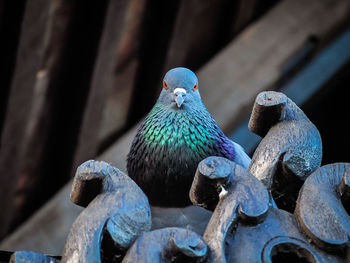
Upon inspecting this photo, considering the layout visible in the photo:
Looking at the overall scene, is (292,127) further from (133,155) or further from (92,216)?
(92,216)

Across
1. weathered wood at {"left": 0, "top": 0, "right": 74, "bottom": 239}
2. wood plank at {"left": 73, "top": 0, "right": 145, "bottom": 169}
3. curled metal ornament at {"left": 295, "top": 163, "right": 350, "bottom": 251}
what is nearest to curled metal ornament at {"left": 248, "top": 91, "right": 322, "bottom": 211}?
curled metal ornament at {"left": 295, "top": 163, "right": 350, "bottom": 251}

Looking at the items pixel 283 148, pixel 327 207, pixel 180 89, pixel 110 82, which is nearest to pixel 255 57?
pixel 110 82

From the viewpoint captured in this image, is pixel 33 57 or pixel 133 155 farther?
pixel 33 57

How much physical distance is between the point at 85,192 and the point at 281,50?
3815mm

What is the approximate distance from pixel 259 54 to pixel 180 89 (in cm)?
324

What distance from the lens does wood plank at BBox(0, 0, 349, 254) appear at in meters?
5.25

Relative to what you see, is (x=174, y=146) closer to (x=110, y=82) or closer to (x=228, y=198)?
(x=228, y=198)

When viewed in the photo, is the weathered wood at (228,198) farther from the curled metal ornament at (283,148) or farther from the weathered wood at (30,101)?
the weathered wood at (30,101)

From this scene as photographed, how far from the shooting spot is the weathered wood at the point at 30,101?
404 centimetres

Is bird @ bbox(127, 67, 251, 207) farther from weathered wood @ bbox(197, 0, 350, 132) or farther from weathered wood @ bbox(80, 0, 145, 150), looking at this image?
weathered wood @ bbox(197, 0, 350, 132)

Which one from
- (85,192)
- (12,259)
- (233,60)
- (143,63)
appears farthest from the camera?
(233,60)

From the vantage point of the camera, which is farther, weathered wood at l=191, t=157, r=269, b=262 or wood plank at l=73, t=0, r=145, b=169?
wood plank at l=73, t=0, r=145, b=169

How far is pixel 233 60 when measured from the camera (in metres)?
5.42

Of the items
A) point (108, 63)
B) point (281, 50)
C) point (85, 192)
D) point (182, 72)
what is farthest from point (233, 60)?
point (85, 192)
